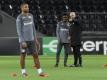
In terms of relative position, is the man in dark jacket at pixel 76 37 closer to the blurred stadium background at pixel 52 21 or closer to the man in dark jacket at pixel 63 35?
the man in dark jacket at pixel 63 35

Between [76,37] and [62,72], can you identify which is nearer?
[62,72]

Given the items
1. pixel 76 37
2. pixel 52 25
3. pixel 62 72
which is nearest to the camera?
pixel 62 72

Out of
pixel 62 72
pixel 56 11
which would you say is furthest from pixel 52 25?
pixel 62 72

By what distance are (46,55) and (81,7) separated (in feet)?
25.8

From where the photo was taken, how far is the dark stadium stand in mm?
34031

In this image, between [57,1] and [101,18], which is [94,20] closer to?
[101,18]

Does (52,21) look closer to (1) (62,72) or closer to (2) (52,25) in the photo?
(2) (52,25)

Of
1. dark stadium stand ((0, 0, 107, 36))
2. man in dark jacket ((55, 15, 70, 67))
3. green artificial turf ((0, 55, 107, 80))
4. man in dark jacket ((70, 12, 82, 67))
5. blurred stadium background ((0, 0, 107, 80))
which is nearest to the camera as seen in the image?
green artificial turf ((0, 55, 107, 80))

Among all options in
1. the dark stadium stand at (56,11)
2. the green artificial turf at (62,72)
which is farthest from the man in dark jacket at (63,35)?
the dark stadium stand at (56,11)

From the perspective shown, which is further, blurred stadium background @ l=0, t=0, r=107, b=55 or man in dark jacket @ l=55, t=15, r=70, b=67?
blurred stadium background @ l=0, t=0, r=107, b=55

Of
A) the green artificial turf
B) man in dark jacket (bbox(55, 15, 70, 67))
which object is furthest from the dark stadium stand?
the green artificial turf

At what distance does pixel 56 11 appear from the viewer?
36.8 meters

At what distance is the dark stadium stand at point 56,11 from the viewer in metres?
34.0

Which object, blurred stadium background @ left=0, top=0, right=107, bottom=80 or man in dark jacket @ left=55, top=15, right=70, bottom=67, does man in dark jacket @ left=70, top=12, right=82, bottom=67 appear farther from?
blurred stadium background @ left=0, top=0, right=107, bottom=80
